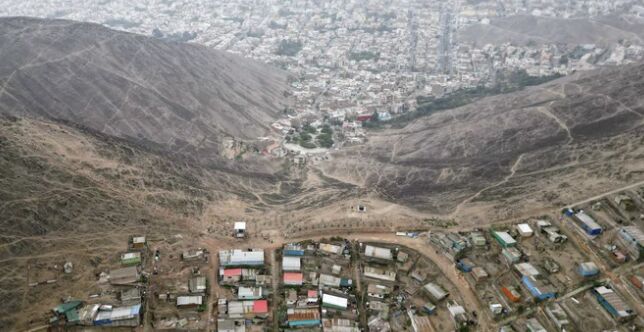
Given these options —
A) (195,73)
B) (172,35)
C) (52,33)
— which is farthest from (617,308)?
(172,35)

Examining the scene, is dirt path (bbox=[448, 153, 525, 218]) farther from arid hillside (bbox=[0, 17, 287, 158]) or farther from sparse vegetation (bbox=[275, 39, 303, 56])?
sparse vegetation (bbox=[275, 39, 303, 56])

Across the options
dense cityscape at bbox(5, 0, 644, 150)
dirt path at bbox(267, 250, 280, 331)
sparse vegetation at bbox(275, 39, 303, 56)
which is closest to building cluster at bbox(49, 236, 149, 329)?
A: dirt path at bbox(267, 250, 280, 331)

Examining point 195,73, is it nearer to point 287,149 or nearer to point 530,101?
point 287,149

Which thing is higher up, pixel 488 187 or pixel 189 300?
pixel 488 187

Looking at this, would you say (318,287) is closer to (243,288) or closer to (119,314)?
(243,288)

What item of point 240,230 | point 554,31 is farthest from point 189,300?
point 554,31

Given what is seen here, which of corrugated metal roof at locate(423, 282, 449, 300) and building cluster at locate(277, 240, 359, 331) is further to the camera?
corrugated metal roof at locate(423, 282, 449, 300)
